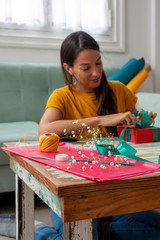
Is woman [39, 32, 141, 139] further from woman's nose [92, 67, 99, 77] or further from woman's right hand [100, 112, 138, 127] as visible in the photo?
woman's right hand [100, 112, 138, 127]

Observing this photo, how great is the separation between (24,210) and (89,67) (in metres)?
0.75

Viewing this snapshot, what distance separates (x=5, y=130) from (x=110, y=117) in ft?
3.30

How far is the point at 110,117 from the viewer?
1399mm

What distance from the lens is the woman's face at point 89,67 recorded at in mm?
1596

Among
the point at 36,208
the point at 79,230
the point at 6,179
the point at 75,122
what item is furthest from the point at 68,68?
the point at 79,230

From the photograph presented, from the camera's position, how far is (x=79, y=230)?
0.76 metres

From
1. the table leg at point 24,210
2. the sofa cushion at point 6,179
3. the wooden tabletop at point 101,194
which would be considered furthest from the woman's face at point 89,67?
the wooden tabletop at point 101,194

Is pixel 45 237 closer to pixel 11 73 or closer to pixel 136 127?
pixel 136 127

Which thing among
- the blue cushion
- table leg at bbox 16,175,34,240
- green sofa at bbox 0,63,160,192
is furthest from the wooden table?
the blue cushion

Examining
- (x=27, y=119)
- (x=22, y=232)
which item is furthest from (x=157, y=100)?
(x=22, y=232)

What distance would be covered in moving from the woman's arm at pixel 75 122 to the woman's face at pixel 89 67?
0.23m

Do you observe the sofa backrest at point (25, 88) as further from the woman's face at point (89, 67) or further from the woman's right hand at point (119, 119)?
the woman's right hand at point (119, 119)

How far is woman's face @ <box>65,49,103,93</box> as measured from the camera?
1596 millimetres

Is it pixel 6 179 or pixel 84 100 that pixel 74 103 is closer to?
pixel 84 100
